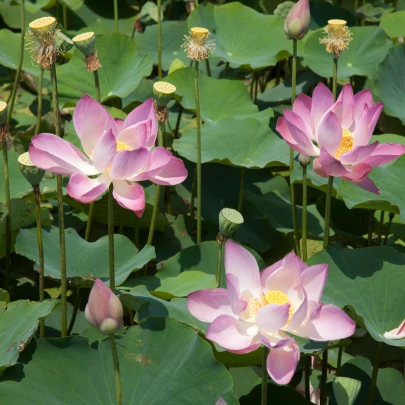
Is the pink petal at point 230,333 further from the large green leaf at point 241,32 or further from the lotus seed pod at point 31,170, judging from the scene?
the large green leaf at point 241,32

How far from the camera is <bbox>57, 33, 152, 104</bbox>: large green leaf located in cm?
265

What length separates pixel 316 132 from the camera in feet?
5.09

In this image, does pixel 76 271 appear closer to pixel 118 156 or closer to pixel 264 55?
pixel 118 156

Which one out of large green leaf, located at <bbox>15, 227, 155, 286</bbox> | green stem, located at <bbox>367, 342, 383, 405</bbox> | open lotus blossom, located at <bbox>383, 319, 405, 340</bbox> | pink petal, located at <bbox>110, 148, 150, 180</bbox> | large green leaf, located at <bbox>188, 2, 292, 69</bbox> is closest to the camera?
pink petal, located at <bbox>110, 148, 150, 180</bbox>

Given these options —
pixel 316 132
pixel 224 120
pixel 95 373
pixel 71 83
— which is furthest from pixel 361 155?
pixel 71 83

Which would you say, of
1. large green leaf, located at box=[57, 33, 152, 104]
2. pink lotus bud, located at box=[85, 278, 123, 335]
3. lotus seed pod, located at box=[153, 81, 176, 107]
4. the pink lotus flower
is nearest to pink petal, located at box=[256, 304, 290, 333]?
the pink lotus flower

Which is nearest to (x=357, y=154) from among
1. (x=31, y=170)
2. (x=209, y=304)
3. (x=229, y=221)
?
(x=229, y=221)

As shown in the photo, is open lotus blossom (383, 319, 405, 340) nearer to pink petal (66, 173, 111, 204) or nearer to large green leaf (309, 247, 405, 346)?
large green leaf (309, 247, 405, 346)

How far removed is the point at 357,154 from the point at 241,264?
38cm

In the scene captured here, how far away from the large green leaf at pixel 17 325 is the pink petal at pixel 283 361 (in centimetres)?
52

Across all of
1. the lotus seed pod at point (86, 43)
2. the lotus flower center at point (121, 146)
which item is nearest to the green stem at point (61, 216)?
the lotus flower center at point (121, 146)

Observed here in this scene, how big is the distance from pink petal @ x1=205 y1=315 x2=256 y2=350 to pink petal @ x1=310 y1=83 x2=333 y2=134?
527 millimetres

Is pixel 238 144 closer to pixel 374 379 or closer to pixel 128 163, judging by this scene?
pixel 374 379

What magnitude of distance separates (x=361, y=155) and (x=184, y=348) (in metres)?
0.49
